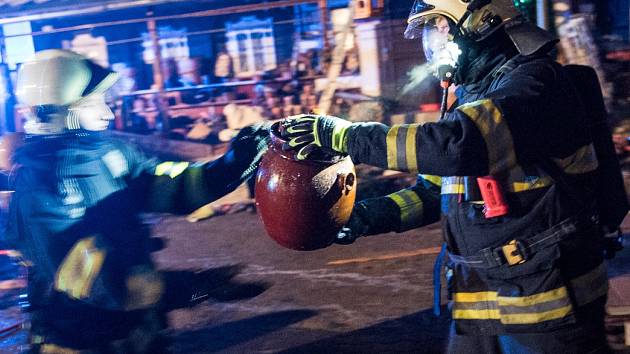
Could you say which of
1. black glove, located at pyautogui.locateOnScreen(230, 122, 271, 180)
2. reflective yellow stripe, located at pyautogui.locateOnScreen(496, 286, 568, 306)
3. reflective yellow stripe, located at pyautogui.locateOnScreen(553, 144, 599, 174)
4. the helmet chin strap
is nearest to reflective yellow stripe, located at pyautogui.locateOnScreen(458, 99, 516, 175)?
reflective yellow stripe, located at pyautogui.locateOnScreen(553, 144, 599, 174)

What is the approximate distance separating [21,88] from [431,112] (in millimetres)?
8105

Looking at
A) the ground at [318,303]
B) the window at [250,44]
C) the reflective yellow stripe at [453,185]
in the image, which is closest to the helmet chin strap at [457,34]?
the reflective yellow stripe at [453,185]

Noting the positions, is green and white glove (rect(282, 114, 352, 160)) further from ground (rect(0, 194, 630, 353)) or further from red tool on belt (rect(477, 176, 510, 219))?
ground (rect(0, 194, 630, 353))

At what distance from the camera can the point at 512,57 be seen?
94.3 inches

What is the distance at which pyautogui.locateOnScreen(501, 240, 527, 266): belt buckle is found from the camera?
225 centimetres

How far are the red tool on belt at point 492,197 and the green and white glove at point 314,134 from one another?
0.52 metres

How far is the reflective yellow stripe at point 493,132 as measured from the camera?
6.66ft

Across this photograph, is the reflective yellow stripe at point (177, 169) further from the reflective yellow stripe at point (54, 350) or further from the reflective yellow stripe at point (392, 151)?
the reflective yellow stripe at point (392, 151)

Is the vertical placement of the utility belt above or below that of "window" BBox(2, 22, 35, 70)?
below

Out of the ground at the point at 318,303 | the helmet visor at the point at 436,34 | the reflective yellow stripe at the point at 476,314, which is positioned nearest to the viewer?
the reflective yellow stripe at the point at 476,314

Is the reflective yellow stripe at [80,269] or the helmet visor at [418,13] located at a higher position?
the helmet visor at [418,13]

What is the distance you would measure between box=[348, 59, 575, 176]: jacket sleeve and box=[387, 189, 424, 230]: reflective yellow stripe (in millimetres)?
794

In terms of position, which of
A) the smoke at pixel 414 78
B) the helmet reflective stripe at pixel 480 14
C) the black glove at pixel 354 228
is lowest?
the smoke at pixel 414 78

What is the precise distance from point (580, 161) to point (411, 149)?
67 cm
